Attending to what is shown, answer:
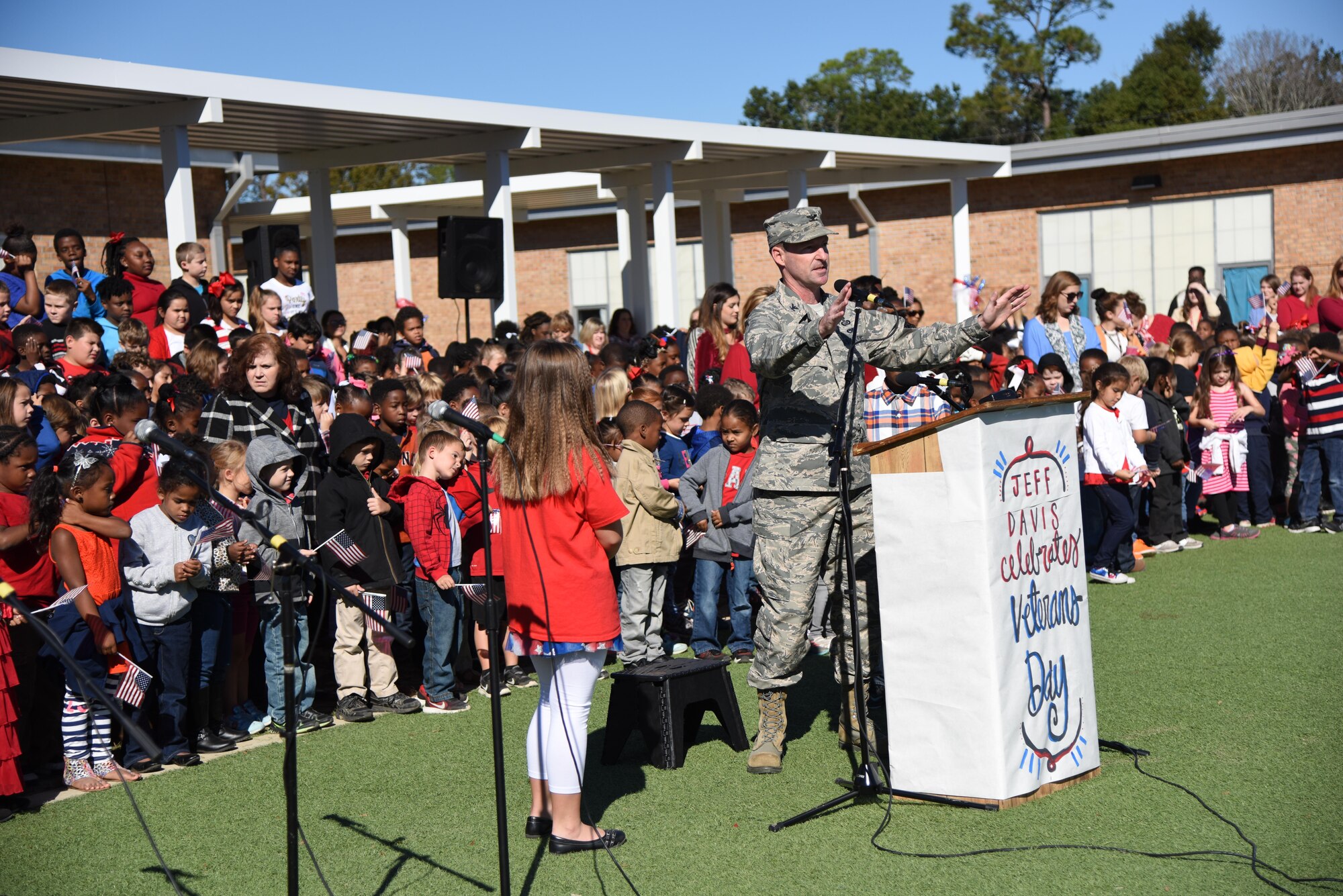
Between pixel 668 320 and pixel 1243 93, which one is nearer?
pixel 668 320

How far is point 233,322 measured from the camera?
10.4 m

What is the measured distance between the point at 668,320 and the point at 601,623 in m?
11.9

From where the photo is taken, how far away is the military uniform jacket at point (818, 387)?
→ 5.52 m

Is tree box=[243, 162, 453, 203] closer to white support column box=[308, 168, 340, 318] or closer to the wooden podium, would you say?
white support column box=[308, 168, 340, 318]

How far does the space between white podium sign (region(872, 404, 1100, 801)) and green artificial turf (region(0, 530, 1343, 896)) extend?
0.19m

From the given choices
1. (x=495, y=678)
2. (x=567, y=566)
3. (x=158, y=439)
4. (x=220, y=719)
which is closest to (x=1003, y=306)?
(x=567, y=566)

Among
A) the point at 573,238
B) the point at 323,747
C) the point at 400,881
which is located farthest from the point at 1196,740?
the point at 573,238

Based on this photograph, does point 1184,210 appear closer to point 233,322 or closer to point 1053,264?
point 1053,264

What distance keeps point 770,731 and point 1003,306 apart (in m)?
2.17

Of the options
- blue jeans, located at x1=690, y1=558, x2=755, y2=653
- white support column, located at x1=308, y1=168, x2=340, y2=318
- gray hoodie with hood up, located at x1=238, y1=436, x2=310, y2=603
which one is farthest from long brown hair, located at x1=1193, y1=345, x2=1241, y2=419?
white support column, located at x1=308, y1=168, x2=340, y2=318

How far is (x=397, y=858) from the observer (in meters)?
4.89

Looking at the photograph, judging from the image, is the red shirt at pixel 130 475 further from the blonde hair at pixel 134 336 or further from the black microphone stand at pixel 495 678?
the black microphone stand at pixel 495 678

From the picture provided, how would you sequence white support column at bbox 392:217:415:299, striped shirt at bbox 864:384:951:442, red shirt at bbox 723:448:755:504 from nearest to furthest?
red shirt at bbox 723:448:755:504, striped shirt at bbox 864:384:951:442, white support column at bbox 392:217:415:299

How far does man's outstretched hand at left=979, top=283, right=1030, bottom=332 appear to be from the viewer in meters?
5.02
